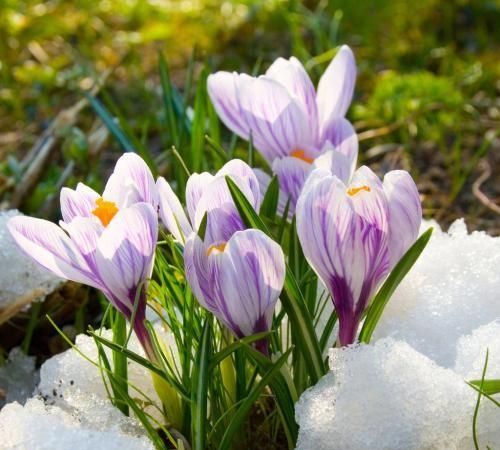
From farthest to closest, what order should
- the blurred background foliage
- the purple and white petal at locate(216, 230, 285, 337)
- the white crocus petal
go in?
the blurred background foliage < the white crocus petal < the purple and white petal at locate(216, 230, 285, 337)

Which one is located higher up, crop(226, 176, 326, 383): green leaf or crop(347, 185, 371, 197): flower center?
crop(347, 185, 371, 197): flower center

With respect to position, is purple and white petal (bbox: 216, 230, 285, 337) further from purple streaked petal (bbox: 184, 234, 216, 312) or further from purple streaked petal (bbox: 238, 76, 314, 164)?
purple streaked petal (bbox: 238, 76, 314, 164)

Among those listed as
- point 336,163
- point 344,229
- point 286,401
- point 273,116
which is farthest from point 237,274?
point 273,116

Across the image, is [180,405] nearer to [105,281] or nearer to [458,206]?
[105,281]

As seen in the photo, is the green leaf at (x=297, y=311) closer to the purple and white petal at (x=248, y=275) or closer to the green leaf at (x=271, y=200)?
the purple and white petal at (x=248, y=275)

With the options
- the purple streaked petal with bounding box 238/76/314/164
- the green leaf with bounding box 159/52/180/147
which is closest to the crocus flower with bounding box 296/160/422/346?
the purple streaked petal with bounding box 238/76/314/164

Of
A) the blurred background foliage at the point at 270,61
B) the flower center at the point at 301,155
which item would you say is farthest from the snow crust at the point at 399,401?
the blurred background foliage at the point at 270,61

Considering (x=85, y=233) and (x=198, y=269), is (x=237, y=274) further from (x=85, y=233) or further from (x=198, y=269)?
(x=85, y=233)

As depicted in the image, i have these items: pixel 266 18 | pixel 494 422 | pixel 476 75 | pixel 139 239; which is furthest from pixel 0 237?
pixel 266 18

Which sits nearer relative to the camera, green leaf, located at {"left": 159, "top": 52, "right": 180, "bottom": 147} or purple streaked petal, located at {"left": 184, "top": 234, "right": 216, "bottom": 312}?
purple streaked petal, located at {"left": 184, "top": 234, "right": 216, "bottom": 312}
